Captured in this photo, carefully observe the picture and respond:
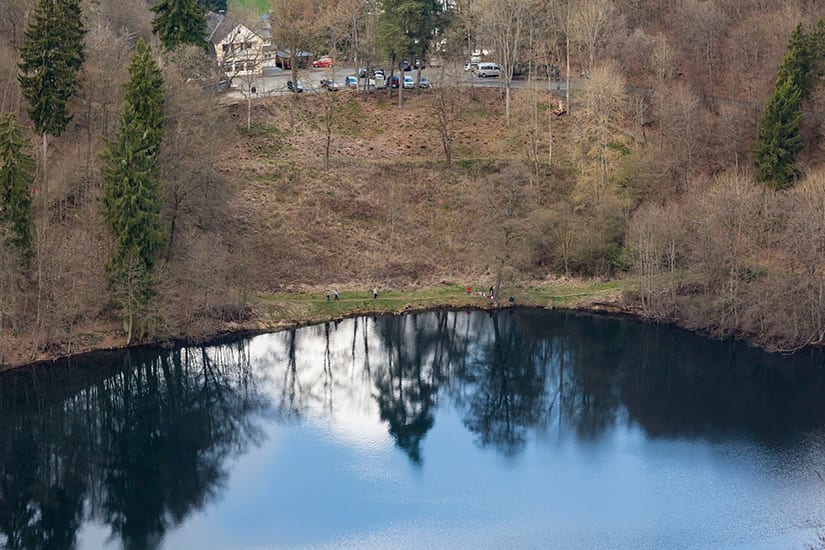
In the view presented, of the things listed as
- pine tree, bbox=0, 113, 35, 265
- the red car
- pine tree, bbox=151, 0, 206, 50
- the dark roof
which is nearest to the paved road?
the red car

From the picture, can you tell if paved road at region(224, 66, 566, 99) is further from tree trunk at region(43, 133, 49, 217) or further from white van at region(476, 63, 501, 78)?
tree trunk at region(43, 133, 49, 217)

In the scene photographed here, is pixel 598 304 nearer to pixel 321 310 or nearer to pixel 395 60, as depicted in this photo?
pixel 321 310

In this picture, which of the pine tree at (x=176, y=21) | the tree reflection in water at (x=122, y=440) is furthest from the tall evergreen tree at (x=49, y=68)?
the pine tree at (x=176, y=21)

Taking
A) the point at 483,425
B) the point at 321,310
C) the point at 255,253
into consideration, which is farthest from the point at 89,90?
the point at 483,425

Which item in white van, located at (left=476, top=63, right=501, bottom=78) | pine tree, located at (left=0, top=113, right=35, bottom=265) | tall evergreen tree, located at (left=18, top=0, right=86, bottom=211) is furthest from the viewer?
white van, located at (left=476, top=63, right=501, bottom=78)

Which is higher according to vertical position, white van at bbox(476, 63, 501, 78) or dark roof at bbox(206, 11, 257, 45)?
dark roof at bbox(206, 11, 257, 45)

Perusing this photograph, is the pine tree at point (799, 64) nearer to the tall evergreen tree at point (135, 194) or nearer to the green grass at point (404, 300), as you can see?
the green grass at point (404, 300)
